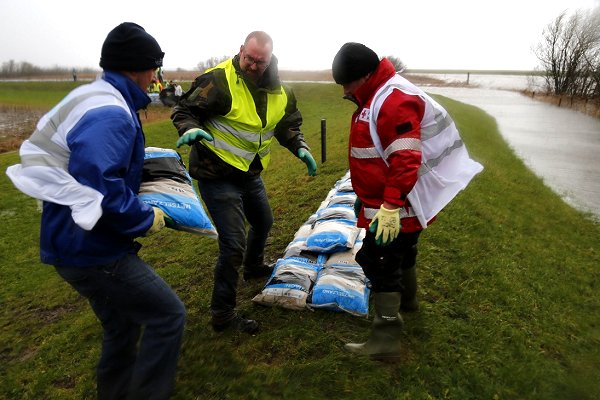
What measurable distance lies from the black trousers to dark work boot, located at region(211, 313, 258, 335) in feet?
3.53

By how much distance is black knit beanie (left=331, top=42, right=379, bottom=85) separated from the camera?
2.47 metres

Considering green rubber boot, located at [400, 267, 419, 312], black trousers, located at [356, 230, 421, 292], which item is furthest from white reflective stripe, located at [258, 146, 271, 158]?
green rubber boot, located at [400, 267, 419, 312]

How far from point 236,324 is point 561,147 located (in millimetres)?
13084

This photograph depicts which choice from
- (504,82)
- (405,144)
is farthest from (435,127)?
(504,82)

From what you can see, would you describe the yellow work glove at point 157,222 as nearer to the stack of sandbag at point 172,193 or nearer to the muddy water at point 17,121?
the stack of sandbag at point 172,193

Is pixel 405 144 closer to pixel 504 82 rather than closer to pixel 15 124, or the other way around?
pixel 15 124

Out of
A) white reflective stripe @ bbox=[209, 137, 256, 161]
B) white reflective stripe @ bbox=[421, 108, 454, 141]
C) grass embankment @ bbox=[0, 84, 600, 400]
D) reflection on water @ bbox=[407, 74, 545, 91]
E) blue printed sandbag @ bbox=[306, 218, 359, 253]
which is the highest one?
reflection on water @ bbox=[407, 74, 545, 91]

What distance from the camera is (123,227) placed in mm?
1925

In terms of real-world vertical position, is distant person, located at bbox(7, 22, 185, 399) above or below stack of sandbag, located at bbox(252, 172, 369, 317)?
above

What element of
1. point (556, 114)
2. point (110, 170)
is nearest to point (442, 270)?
point (110, 170)

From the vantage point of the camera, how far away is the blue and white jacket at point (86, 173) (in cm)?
175

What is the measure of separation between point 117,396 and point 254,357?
947mm

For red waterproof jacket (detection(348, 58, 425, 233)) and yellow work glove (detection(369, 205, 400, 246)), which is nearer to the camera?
red waterproof jacket (detection(348, 58, 425, 233))

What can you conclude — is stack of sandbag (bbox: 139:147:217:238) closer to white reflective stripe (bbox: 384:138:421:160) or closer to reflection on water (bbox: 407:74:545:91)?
white reflective stripe (bbox: 384:138:421:160)
